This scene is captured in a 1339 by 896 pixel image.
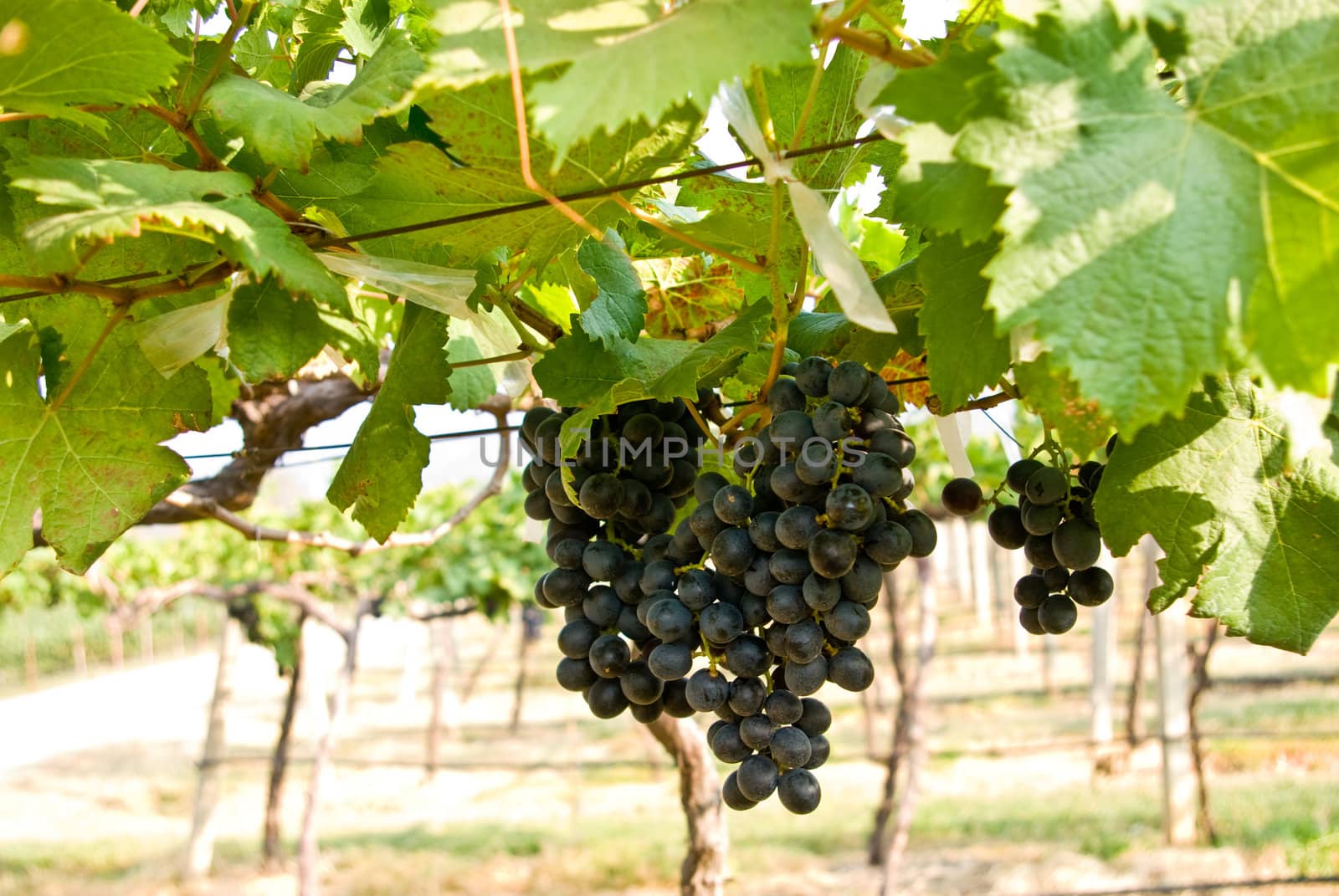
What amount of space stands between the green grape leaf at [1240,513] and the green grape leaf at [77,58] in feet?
2.95

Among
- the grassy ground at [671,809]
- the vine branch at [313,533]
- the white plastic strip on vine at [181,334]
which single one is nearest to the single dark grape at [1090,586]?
the white plastic strip on vine at [181,334]

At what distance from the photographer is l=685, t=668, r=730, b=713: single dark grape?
3.12 ft

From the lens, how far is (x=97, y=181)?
0.80 m

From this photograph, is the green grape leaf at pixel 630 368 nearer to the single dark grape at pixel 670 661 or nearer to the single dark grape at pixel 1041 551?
the single dark grape at pixel 670 661

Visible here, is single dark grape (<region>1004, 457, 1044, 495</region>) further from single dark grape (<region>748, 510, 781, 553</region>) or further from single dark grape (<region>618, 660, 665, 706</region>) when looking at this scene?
single dark grape (<region>618, 660, 665, 706</region>)

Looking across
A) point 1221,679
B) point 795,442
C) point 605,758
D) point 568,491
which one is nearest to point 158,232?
point 568,491

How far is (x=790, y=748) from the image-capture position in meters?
0.93

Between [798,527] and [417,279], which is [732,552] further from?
[417,279]

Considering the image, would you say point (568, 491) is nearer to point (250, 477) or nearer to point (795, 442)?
point (795, 442)

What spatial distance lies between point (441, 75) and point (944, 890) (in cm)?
728

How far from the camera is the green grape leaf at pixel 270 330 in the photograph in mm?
916

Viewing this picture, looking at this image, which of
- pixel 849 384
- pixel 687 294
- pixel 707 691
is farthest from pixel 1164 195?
pixel 687 294

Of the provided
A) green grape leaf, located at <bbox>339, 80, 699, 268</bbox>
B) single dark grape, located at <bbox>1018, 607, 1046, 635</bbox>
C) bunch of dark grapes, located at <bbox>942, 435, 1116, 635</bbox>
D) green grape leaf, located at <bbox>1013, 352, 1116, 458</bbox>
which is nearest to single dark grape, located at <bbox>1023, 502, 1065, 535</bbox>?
bunch of dark grapes, located at <bbox>942, 435, 1116, 635</bbox>

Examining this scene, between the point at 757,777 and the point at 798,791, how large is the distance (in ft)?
0.13
